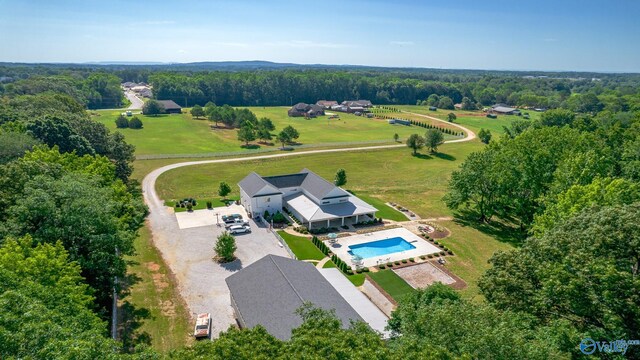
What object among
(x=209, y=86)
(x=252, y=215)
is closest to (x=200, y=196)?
(x=252, y=215)

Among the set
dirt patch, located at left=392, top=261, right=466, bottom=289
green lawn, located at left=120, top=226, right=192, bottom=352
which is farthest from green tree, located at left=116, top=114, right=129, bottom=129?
dirt patch, located at left=392, top=261, right=466, bottom=289

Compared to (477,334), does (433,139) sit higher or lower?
lower

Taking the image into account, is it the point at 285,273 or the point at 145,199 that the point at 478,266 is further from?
the point at 145,199

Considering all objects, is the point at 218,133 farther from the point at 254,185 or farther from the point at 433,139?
the point at 254,185

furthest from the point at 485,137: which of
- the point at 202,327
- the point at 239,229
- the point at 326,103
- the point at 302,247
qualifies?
the point at 202,327

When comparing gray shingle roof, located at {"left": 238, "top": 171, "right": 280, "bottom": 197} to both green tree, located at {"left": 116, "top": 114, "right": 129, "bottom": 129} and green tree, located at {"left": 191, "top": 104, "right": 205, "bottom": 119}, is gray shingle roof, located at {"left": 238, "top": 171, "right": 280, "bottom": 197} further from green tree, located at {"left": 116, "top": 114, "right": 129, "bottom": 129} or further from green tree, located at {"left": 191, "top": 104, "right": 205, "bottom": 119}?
green tree, located at {"left": 191, "top": 104, "right": 205, "bottom": 119}
